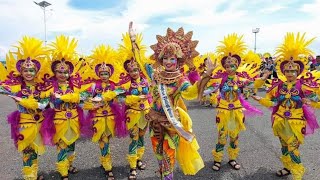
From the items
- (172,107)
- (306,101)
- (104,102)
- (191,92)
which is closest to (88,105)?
(104,102)

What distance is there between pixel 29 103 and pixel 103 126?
4.21ft

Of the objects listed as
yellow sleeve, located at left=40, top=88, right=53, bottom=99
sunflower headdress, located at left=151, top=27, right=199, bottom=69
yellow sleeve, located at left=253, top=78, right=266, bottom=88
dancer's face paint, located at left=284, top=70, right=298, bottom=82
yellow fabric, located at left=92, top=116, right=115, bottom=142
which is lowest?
yellow fabric, located at left=92, top=116, right=115, bottom=142

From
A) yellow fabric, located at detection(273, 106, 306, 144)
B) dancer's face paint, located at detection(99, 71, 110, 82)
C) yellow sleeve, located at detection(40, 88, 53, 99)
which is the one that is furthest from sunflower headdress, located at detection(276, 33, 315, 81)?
yellow sleeve, located at detection(40, 88, 53, 99)

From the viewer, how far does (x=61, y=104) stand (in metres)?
5.22

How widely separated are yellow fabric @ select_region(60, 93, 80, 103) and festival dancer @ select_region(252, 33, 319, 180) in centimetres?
317

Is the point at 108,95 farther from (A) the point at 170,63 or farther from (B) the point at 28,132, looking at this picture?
(A) the point at 170,63

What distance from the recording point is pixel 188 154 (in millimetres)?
4441

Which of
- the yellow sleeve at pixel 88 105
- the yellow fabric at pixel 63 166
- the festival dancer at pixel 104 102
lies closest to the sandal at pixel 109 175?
the festival dancer at pixel 104 102

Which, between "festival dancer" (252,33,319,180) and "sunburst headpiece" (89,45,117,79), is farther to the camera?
"sunburst headpiece" (89,45,117,79)

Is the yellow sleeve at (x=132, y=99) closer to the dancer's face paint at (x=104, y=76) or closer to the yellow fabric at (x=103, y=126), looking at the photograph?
the yellow fabric at (x=103, y=126)

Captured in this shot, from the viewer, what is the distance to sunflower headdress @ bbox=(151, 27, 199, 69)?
4.46 meters

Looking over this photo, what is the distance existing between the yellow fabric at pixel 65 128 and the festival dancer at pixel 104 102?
377 millimetres

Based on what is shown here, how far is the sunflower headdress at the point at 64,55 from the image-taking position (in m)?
5.24

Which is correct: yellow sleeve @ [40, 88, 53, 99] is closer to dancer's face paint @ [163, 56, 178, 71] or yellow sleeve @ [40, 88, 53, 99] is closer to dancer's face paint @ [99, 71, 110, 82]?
dancer's face paint @ [99, 71, 110, 82]
